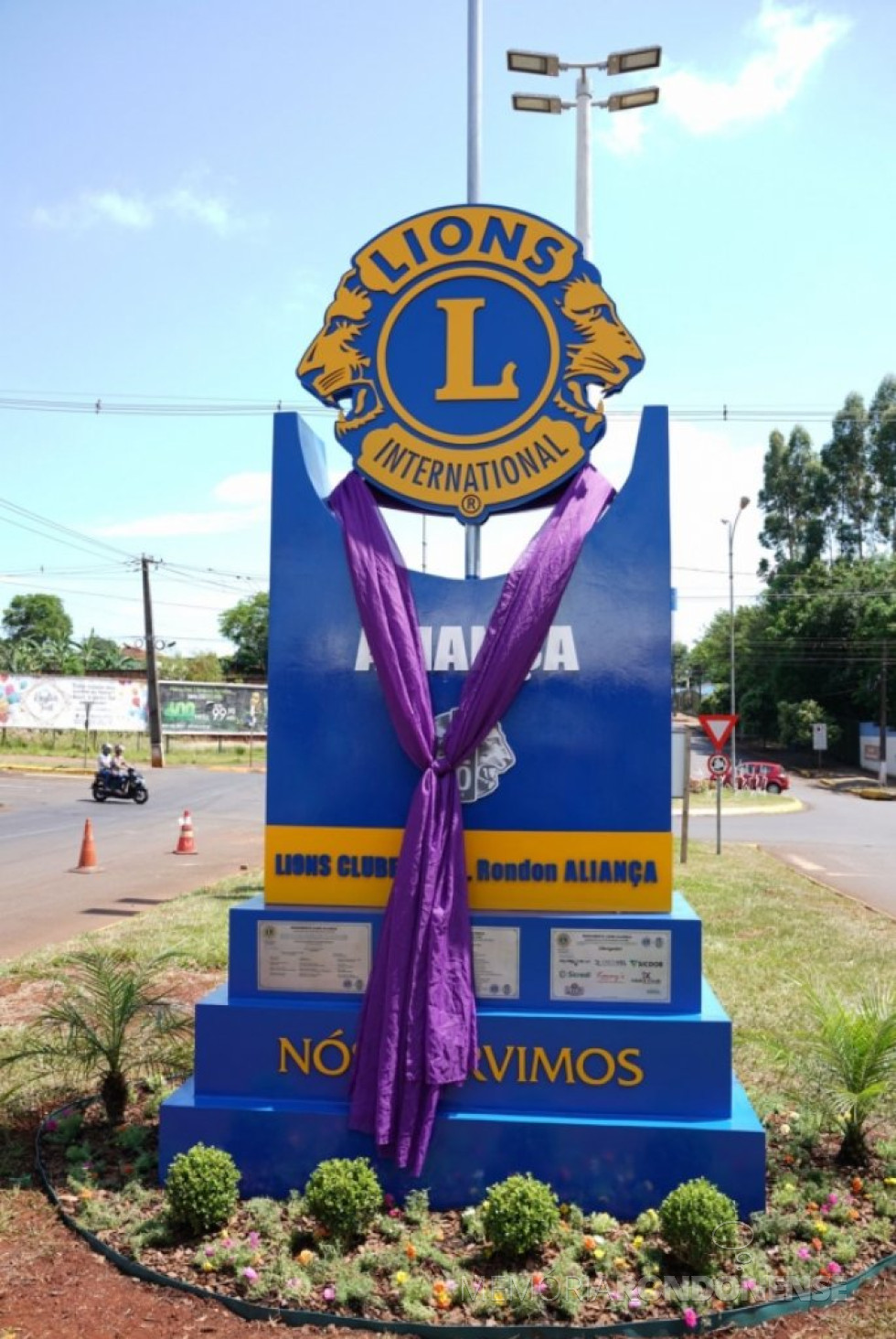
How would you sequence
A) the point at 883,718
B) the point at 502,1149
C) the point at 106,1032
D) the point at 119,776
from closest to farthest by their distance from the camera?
the point at 502,1149, the point at 106,1032, the point at 119,776, the point at 883,718

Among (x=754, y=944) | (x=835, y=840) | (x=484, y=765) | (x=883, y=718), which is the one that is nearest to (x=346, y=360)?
(x=484, y=765)

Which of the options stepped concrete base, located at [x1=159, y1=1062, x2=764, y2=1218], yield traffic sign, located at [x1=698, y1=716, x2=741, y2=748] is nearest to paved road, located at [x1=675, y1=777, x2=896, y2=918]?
yield traffic sign, located at [x1=698, y1=716, x2=741, y2=748]

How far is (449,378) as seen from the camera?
5199 mm

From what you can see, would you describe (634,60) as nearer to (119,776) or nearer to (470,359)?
(470,359)

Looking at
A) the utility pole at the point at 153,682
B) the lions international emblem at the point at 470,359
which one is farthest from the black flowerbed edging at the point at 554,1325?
the utility pole at the point at 153,682

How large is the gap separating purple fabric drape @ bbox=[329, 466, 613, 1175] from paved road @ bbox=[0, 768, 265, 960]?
19.6 ft

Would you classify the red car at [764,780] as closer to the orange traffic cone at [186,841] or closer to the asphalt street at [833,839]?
the asphalt street at [833,839]

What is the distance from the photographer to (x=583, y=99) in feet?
42.9

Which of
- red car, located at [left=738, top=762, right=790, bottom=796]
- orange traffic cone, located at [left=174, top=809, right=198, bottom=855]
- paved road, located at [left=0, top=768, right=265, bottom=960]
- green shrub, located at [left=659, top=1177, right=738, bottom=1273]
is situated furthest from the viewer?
red car, located at [left=738, top=762, right=790, bottom=796]

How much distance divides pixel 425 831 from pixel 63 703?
4414 centimetres

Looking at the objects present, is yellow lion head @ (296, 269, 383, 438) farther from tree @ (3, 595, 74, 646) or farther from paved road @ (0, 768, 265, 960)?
tree @ (3, 595, 74, 646)

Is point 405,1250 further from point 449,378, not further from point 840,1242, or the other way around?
point 449,378

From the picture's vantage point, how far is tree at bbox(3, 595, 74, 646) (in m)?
112

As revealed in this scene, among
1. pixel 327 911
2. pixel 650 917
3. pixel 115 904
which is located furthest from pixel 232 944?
pixel 115 904
